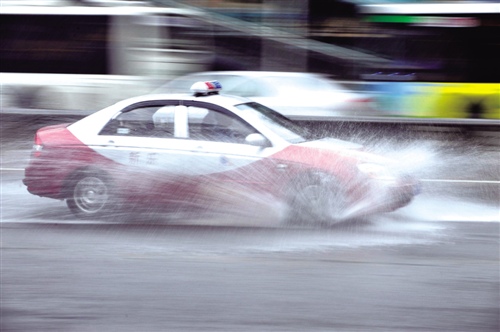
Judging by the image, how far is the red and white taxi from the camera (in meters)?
7.21

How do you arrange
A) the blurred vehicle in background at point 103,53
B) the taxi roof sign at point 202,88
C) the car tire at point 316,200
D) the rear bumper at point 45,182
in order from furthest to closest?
the blurred vehicle in background at point 103,53 < the taxi roof sign at point 202,88 < the rear bumper at point 45,182 < the car tire at point 316,200

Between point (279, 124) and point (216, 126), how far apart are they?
0.66 metres

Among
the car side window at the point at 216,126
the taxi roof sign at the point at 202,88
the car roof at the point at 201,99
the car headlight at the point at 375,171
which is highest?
the taxi roof sign at the point at 202,88

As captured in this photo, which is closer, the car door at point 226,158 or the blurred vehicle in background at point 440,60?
the car door at point 226,158

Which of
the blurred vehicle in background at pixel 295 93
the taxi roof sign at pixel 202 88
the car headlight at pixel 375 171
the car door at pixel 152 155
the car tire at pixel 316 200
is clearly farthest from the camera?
the blurred vehicle in background at pixel 295 93

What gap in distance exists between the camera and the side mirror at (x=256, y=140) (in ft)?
24.1

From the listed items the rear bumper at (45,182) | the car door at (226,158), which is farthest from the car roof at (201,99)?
the rear bumper at (45,182)

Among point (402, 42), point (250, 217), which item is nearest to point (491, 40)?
point (402, 42)

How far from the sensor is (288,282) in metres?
5.52

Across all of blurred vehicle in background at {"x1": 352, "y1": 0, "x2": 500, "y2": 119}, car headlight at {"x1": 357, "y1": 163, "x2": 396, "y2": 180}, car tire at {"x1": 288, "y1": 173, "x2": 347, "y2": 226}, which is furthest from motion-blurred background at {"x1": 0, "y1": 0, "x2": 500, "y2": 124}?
car tire at {"x1": 288, "y1": 173, "x2": 347, "y2": 226}

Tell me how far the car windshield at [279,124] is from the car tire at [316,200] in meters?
0.49

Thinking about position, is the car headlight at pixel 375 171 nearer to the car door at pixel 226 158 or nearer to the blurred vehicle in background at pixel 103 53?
the car door at pixel 226 158

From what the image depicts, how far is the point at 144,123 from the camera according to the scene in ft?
25.1

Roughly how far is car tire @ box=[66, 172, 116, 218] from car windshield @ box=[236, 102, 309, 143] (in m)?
1.46
